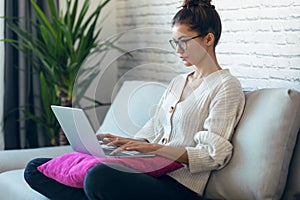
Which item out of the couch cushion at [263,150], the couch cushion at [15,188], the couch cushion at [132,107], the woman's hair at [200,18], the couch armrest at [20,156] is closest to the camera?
the couch cushion at [263,150]

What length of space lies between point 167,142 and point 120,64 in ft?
4.17

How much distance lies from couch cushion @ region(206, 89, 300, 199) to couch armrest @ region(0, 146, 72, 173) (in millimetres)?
895

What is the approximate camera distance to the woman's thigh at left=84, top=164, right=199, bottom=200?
1.88 m

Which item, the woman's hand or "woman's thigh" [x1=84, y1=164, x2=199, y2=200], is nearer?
"woman's thigh" [x1=84, y1=164, x2=199, y2=200]

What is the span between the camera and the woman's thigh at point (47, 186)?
207cm

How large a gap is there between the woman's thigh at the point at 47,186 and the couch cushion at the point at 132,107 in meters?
0.33

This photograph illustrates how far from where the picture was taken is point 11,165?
8.42 feet

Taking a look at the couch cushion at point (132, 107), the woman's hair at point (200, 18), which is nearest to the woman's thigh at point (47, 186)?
the couch cushion at point (132, 107)

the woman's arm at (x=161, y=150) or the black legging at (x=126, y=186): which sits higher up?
the woman's arm at (x=161, y=150)

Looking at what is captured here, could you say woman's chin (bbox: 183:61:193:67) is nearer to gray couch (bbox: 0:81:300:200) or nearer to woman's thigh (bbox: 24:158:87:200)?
gray couch (bbox: 0:81:300:200)

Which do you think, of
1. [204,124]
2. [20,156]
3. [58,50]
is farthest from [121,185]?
[58,50]

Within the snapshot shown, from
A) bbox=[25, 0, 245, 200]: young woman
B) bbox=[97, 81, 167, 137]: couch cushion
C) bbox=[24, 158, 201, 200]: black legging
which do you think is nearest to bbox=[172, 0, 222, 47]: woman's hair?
bbox=[25, 0, 245, 200]: young woman

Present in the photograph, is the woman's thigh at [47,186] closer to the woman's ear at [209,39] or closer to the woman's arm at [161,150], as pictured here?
the woman's arm at [161,150]

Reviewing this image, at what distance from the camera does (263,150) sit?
6.23ft
